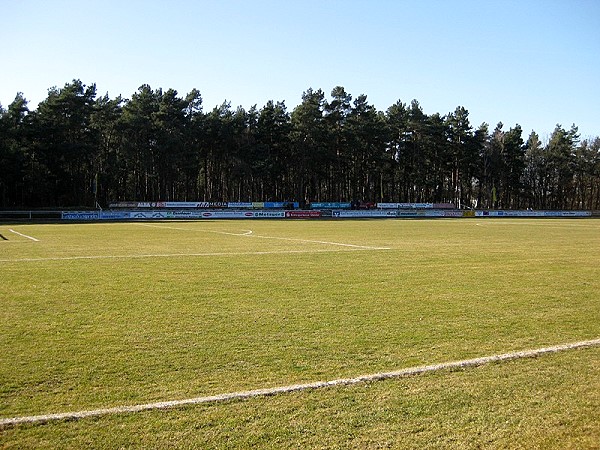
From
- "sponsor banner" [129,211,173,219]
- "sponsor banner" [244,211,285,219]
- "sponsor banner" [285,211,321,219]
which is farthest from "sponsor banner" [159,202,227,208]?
"sponsor banner" [285,211,321,219]

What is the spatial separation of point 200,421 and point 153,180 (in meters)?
82.1

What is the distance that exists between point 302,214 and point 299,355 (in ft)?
219

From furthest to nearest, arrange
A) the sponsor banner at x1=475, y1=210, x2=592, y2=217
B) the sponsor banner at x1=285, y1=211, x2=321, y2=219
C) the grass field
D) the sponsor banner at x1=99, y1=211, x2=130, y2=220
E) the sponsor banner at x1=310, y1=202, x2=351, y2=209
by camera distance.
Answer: the sponsor banner at x1=475, y1=210, x2=592, y2=217 → the sponsor banner at x1=310, y1=202, x2=351, y2=209 → the sponsor banner at x1=285, y1=211, x2=321, y2=219 → the sponsor banner at x1=99, y1=211, x2=130, y2=220 → the grass field

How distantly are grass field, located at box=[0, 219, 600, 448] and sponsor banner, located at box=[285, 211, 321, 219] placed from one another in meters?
58.3

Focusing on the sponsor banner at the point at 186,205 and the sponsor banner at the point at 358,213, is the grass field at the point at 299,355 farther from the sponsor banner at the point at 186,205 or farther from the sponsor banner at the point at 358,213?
the sponsor banner at the point at 358,213

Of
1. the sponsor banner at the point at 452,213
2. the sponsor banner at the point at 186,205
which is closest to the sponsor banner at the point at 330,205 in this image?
the sponsor banner at the point at 186,205

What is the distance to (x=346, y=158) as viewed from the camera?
90.2 m

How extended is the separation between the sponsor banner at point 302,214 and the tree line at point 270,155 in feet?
43.3

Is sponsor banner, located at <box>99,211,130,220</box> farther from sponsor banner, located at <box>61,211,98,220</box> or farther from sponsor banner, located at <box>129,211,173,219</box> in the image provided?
sponsor banner, located at <box>61,211,98,220</box>

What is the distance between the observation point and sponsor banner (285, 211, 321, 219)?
2805 inches

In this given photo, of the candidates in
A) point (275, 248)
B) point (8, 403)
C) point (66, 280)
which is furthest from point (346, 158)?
point (8, 403)

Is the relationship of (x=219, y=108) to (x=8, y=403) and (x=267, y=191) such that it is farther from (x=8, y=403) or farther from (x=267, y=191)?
(x=8, y=403)

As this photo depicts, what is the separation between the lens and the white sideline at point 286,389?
13.7 feet

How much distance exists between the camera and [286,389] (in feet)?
15.8
